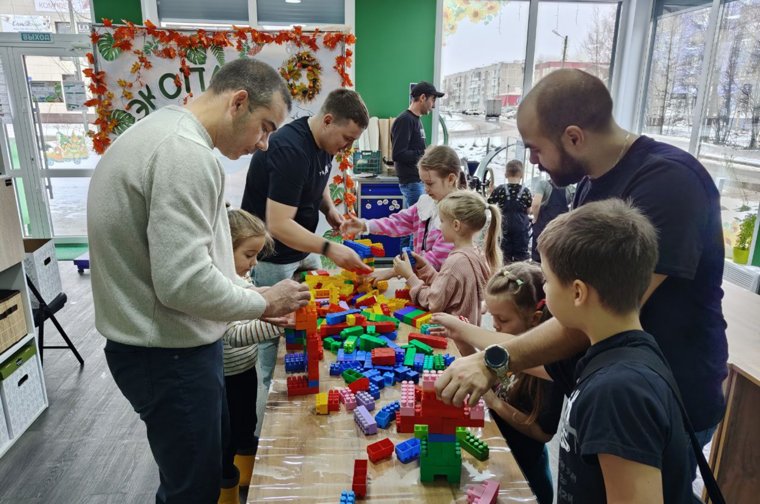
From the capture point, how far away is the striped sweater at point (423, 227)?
8.78 feet

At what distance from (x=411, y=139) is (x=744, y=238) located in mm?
3197

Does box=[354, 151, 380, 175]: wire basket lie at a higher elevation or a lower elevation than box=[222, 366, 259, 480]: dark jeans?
higher

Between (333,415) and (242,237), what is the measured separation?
0.84 meters

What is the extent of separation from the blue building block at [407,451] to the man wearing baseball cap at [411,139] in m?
4.07

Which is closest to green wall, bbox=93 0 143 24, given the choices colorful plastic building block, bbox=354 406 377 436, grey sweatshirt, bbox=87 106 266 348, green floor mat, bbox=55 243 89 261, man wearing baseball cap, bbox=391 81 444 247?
green floor mat, bbox=55 243 89 261

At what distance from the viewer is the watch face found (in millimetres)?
1212

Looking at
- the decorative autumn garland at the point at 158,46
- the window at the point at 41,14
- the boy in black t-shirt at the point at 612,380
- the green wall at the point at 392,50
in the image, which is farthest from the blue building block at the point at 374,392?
the window at the point at 41,14

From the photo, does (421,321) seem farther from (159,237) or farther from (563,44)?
(563,44)

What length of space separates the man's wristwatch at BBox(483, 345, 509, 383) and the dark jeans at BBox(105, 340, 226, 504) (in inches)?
31.9

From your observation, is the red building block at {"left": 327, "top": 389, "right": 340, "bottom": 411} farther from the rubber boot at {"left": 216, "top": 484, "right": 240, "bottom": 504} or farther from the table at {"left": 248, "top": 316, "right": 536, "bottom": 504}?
the rubber boot at {"left": 216, "top": 484, "right": 240, "bottom": 504}

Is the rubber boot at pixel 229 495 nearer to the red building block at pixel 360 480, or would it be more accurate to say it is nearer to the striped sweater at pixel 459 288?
the red building block at pixel 360 480

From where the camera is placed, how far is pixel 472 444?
132 cm

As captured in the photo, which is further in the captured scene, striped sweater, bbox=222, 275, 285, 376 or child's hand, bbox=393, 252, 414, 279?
child's hand, bbox=393, 252, 414, 279

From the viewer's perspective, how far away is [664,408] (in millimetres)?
884
